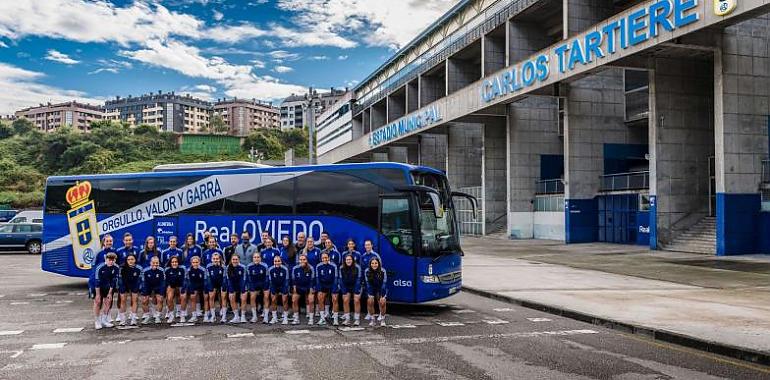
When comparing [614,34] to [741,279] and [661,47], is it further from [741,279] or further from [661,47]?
[741,279]

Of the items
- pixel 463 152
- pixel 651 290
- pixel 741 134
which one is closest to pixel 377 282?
pixel 651 290

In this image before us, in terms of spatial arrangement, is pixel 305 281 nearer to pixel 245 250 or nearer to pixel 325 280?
pixel 325 280

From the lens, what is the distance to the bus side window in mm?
11789

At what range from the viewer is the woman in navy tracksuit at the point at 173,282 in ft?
37.0

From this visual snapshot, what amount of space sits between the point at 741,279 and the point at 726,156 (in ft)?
27.1

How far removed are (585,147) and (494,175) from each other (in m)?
9.26

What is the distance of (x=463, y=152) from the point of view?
156 ft

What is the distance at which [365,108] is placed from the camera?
66.6 meters

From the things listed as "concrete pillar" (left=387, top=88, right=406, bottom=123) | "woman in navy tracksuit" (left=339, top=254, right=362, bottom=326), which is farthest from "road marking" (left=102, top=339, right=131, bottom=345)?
"concrete pillar" (left=387, top=88, right=406, bottom=123)

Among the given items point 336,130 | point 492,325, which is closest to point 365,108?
point 336,130

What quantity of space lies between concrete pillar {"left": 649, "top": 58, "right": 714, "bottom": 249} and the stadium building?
0.22 ft

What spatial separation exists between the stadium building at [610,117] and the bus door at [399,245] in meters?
15.1

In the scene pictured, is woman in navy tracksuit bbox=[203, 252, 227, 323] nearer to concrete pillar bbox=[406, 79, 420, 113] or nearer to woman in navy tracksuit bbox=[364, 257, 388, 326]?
woman in navy tracksuit bbox=[364, 257, 388, 326]

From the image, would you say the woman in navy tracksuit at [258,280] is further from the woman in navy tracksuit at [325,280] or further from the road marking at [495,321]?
the road marking at [495,321]
